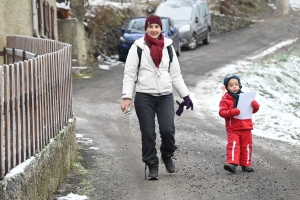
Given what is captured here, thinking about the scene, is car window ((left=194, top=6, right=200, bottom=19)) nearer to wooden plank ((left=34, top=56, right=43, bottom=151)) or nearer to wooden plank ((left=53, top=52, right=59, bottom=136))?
wooden plank ((left=53, top=52, right=59, bottom=136))

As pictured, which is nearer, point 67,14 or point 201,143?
point 201,143

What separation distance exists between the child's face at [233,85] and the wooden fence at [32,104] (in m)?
2.00

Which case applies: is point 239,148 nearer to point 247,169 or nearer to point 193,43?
point 247,169

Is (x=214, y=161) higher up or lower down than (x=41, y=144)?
lower down

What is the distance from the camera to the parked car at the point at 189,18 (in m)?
25.2

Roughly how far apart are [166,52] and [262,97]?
29.1 feet

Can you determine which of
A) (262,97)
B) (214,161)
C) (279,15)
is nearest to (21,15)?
(262,97)

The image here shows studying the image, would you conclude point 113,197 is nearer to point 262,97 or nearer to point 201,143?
point 201,143

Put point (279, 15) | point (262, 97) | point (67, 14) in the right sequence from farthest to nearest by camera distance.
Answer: point (279, 15) → point (67, 14) → point (262, 97)

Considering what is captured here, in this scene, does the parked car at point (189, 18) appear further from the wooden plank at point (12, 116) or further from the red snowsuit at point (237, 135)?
the wooden plank at point (12, 116)

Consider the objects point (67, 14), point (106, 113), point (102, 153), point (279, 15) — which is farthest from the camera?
point (279, 15)

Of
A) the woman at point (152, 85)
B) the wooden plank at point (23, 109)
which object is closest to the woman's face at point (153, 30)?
the woman at point (152, 85)

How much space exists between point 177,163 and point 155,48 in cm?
185

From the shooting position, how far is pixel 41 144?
665 centimetres
